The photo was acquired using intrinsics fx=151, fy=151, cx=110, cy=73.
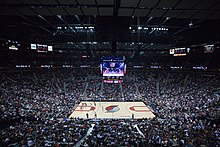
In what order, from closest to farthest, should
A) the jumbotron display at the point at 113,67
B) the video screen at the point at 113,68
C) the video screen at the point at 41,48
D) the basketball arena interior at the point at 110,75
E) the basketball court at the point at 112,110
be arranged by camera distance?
the basketball arena interior at the point at 110,75 < the video screen at the point at 41,48 < the jumbotron display at the point at 113,67 < the video screen at the point at 113,68 < the basketball court at the point at 112,110

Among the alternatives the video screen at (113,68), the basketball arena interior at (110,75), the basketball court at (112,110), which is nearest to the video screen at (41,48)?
the basketball arena interior at (110,75)

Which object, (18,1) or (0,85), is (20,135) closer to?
(18,1)

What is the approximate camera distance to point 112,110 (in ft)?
92.5

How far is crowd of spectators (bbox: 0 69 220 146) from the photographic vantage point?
14.3 m

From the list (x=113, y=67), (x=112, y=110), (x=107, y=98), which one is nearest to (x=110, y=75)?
(x=113, y=67)

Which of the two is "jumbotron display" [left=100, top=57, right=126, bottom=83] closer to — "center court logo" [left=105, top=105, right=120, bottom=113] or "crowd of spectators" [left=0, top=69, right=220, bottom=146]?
"crowd of spectators" [left=0, top=69, right=220, bottom=146]

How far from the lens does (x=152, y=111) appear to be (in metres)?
27.5

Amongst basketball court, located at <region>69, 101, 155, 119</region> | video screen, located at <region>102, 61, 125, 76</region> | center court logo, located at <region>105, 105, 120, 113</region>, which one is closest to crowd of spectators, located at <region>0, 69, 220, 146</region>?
basketball court, located at <region>69, 101, 155, 119</region>

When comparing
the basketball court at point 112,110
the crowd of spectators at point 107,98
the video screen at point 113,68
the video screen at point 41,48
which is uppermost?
the video screen at point 41,48

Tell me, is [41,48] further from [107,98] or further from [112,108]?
[107,98]

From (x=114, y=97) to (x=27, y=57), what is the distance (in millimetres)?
25203

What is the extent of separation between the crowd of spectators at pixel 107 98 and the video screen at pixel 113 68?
239 inches

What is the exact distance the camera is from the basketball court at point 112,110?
2556 centimetres

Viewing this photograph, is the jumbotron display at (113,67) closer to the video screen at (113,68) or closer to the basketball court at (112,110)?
the video screen at (113,68)
